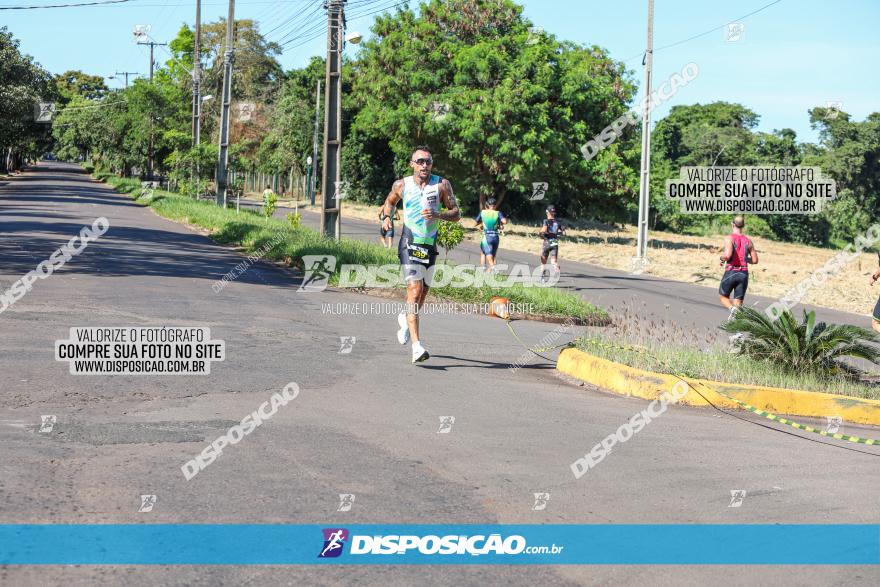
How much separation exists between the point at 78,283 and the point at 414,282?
265 inches

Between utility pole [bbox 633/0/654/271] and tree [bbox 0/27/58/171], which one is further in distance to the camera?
tree [bbox 0/27/58/171]

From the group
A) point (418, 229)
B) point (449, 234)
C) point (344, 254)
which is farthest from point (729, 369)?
point (344, 254)

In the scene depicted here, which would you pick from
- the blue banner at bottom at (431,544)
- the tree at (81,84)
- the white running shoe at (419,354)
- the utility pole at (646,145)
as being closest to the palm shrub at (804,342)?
the white running shoe at (419,354)

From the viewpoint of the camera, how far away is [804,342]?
9531mm

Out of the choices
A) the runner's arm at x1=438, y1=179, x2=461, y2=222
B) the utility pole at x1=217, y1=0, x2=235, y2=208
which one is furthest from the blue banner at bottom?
the utility pole at x1=217, y1=0, x2=235, y2=208

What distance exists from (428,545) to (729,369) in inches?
221

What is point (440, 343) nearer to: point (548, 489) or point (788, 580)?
point (548, 489)

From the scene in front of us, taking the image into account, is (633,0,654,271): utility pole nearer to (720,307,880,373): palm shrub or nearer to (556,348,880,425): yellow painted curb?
(720,307,880,373): palm shrub

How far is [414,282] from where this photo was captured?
945cm

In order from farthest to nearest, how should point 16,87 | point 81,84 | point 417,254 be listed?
point 81,84, point 16,87, point 417,254

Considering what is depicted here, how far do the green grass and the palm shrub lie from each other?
12 centimetres

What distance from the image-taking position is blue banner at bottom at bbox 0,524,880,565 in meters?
4.09

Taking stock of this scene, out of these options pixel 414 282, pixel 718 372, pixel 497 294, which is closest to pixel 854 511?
pixel 718 372

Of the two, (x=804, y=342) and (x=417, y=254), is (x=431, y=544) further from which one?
(x=804, y=342)
